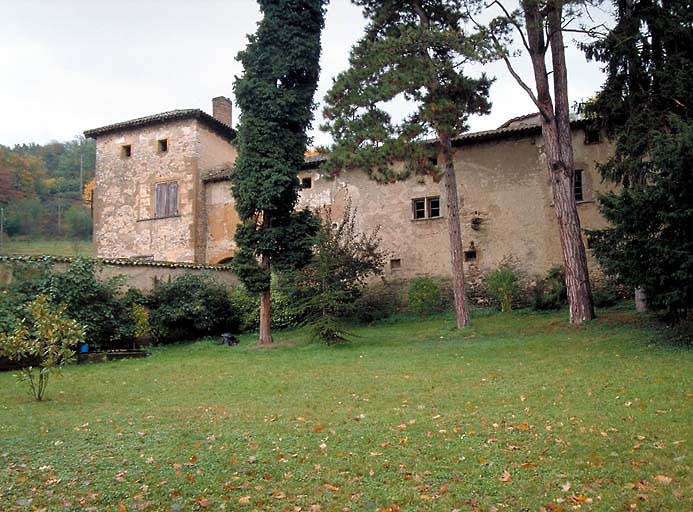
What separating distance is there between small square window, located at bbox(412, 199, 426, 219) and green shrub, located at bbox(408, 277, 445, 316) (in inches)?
112

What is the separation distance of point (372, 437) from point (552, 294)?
14.6 metres

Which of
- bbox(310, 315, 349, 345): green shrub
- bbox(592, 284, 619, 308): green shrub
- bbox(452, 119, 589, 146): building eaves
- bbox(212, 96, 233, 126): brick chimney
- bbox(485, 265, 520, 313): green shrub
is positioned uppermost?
bbox(212, 96, 233, 126): brick chimney

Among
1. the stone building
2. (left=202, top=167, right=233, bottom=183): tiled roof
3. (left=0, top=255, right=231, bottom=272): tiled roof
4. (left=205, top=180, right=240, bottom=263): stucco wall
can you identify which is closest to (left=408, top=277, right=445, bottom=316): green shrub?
the stone building

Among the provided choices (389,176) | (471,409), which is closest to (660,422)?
(471,409)

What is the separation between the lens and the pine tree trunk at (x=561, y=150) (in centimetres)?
1487

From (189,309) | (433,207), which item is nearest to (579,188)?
(433,207)

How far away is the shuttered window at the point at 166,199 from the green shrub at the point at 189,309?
7.96m

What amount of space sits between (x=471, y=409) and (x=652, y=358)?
4.65 m

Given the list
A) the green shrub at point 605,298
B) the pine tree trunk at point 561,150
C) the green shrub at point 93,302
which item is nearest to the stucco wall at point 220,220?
the green shrub at point 93,302

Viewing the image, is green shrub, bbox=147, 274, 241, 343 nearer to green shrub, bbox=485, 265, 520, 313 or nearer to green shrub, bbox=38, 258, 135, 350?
green shrub, bbox=38, 258, 135, 350

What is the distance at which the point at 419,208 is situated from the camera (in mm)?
23062

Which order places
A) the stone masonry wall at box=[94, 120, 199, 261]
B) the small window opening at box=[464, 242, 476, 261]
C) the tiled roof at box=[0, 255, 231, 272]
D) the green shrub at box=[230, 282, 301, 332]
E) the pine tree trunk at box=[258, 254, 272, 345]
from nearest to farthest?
the tiled roof at box=[0, 255, 231, 272]
the pine tree trunk at box=[258, 254, 272, 345]
the green shrub at box=[230, 282, 301, 332]
the small window opening at box=[464, 242, 476, 261]
the stone masonry wall at box=[94, 120, 199, 261]

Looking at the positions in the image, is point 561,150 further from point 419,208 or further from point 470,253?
point 419,208

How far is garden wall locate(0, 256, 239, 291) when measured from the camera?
15266 millimetres
